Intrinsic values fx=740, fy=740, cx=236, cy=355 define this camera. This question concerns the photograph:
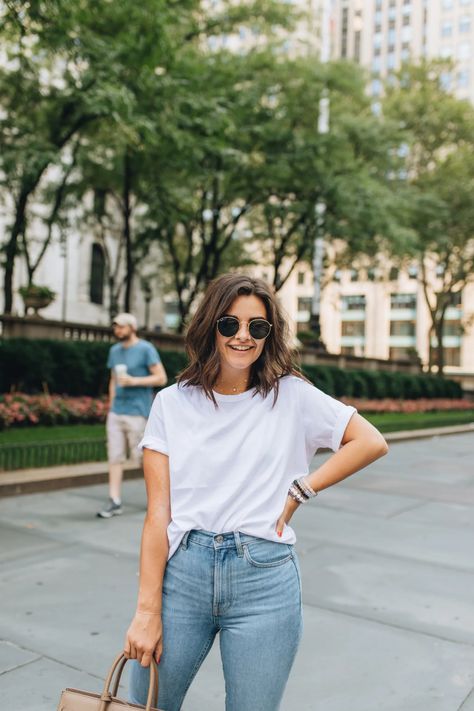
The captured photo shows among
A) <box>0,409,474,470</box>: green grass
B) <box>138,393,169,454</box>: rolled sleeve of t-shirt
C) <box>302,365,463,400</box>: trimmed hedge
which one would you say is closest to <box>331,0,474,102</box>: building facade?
<box>302,365,463,400</box>: trimmed hedge

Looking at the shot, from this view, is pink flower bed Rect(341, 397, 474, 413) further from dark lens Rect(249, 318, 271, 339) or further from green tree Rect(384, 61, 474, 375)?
dark lens Rect(249, 318, 271, 339)

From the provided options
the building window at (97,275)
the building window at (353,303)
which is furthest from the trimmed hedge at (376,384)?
the building window at (353,303)

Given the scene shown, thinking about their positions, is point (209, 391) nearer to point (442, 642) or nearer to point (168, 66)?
point (442, 642)

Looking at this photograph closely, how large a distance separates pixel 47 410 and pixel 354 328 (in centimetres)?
8470

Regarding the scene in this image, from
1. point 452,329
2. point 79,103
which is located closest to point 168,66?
point 79,103

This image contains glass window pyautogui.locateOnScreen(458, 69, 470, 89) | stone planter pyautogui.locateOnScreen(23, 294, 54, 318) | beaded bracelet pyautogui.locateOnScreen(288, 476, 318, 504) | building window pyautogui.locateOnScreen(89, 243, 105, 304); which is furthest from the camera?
glass window pyautogui.locateOnScreen(458, 69, 470, 89)

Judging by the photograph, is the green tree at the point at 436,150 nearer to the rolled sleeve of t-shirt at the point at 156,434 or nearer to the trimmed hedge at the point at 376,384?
the trimmed hedge at the point at 376,384

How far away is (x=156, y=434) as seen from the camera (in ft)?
6.84

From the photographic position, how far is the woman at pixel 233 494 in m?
1.94

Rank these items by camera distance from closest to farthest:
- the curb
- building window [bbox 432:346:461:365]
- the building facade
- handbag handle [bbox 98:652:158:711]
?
handbag handle [bbox 98:652:158:711]
the curb
building window [bbox 432:346:461:365]
the building facade

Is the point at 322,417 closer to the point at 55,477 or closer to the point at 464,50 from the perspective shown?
the point at 55,477

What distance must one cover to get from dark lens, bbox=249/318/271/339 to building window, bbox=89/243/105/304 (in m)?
40.0

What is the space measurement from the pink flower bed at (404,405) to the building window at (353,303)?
192 ft

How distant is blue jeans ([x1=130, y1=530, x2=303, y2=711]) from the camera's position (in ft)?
6.31
